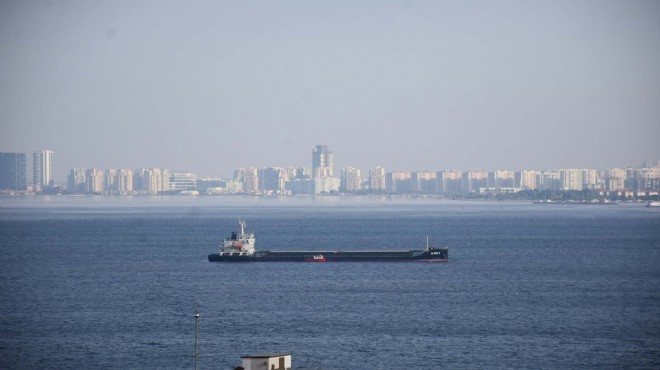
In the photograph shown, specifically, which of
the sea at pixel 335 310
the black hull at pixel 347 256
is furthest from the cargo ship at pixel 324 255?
the sea at pixel 335 310

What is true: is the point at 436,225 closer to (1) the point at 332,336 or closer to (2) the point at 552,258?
(2) the point at 552,258

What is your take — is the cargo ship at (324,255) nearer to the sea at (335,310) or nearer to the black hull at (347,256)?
the black hull at (347,256)

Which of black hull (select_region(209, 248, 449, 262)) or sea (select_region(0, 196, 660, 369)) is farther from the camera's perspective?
black hull (select_region(209, 248, 449, 262))

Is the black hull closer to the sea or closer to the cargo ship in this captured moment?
the cargo ship

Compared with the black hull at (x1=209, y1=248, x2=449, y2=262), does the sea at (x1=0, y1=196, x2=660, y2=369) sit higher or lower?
lower

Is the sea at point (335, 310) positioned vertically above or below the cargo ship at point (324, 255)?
below

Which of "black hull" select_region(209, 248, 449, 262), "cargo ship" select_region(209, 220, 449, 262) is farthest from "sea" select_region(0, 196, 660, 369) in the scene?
"cargo ship" select_region(209, 220, 449, 262)

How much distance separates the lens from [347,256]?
8281cm

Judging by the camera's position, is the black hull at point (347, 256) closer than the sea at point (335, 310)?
No

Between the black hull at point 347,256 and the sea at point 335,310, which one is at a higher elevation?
the black hull at point 347,256

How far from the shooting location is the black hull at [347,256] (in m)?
82.8

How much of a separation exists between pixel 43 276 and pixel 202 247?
103 feet

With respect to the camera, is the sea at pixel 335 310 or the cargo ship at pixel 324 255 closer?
the sea at pixel 335 310

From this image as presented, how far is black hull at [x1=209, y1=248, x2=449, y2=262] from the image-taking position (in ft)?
271
